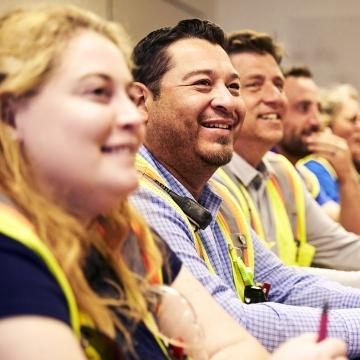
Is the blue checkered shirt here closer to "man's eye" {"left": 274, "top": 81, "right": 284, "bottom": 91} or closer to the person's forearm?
"man's eye" {"left": 274, "top": 81, "right": 284, "bottom": 91}

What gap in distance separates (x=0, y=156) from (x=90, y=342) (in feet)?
0.71

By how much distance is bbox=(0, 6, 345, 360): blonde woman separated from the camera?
2.29ft

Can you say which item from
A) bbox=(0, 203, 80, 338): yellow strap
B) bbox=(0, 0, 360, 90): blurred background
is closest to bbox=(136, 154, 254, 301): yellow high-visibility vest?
bbox=(0, 203, 80, 338): yellow strap

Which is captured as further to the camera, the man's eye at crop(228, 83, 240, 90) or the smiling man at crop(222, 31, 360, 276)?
the smiling man at crop(222, 31, 360, 276)

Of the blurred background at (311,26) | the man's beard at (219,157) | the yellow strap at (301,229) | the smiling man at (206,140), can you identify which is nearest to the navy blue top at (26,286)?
the smiling man at (206,140)

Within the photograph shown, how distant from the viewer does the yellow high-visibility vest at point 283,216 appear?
2025mm

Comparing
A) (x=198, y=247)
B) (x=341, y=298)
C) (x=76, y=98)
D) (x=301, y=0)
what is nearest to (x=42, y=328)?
(x=76, y=98)

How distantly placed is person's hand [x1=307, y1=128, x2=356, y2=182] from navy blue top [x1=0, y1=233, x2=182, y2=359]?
213cm

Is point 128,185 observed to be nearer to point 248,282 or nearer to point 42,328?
point 42,328

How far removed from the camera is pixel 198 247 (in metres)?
1.37

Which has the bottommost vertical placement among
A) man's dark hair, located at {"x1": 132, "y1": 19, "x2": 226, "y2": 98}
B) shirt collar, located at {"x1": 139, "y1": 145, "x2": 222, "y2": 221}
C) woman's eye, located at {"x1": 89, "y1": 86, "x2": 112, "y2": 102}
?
shirt collar, located at {"x1": 139, "y1": 145, "x2": 222, "y2": 221}

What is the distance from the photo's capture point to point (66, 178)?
2.49 feet

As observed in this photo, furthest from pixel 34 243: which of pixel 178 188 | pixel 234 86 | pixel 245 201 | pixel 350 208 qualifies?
pixel 350 208

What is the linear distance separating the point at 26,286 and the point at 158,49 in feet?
3.24
